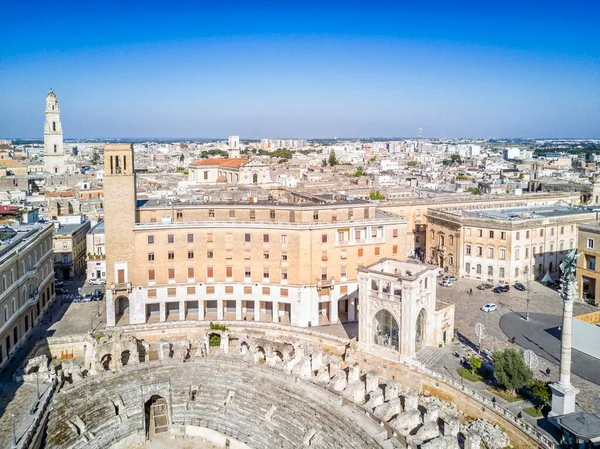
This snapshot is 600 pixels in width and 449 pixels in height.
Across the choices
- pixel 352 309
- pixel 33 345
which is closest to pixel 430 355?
pixel 352 309

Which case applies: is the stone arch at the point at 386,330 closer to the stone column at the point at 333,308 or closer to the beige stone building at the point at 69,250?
the stone column at the point at 333,308

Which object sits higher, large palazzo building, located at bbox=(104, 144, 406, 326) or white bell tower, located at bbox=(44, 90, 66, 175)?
white bell tower, located at bbox=(44, 90, 66, 175)

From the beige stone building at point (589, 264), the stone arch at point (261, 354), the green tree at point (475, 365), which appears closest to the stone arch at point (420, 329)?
the green tree at point (475, 365)

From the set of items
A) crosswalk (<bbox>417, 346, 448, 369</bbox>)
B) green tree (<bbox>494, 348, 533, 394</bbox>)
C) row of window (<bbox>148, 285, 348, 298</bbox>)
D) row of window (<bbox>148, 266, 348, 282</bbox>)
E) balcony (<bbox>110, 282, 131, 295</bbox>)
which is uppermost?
row of window (<bbox>148, 266, 348, 282</bbox>)

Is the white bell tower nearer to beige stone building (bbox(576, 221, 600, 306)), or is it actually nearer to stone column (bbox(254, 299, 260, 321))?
stone column (bbox(254, 299, 260, 321))

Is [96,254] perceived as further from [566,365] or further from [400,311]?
[566,365]

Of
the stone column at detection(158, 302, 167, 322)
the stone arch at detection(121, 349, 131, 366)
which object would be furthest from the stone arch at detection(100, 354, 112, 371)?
the stone column at detection(158, 302, 167, 322)

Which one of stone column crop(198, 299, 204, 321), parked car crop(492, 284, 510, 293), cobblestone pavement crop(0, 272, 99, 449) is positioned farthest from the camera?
parked car crop(492, 284, 510, 293)
